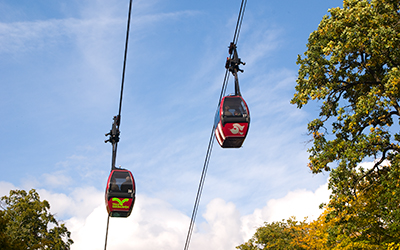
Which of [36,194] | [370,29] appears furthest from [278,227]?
[370,29]

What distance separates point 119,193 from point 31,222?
25.0m

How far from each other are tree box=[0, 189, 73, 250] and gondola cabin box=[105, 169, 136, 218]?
21.6 meters

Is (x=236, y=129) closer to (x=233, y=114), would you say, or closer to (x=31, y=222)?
(x=233, y=114)

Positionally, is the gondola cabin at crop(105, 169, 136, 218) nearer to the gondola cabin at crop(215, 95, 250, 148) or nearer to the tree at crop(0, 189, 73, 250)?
the gondola cabin at crop(215, 95, 250, 148)

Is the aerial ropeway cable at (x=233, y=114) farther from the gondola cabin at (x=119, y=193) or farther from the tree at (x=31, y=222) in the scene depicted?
the tree at (x=31, y=222)

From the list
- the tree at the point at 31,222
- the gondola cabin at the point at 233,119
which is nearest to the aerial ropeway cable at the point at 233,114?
the gondola cabin at the point at 233,119

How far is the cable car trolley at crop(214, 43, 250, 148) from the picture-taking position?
14727 millimetres

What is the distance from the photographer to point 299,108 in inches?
776

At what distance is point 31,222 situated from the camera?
3869 cm

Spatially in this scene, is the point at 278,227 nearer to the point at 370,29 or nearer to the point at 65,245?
the point at 65,245

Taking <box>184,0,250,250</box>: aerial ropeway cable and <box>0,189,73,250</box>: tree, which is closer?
<box>184,0,250,250</box>: aerial ropeway cable

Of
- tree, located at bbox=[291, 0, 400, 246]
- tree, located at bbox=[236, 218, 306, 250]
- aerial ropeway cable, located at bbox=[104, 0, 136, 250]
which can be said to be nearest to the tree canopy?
tree, located at bbox=[291, 0, 400, 246]

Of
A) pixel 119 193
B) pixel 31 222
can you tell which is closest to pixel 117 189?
pixel 119 193

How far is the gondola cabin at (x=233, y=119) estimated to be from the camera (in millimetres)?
14805
